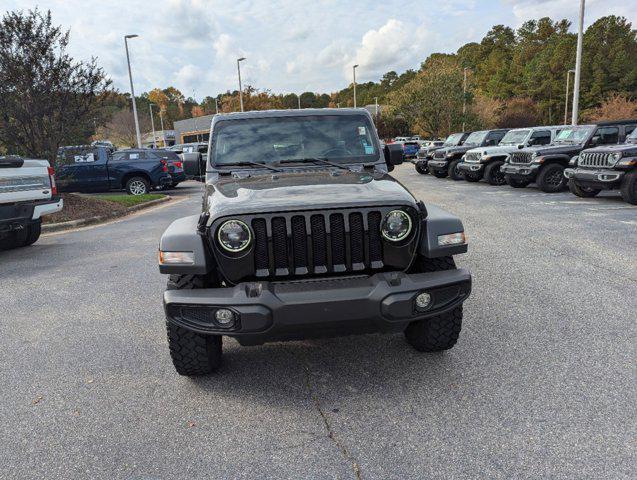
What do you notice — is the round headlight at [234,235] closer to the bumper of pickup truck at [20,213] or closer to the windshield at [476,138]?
the bumper of pickup truck at [20,213]

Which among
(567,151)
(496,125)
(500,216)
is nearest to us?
(500,216)

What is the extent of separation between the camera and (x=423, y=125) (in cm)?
4166

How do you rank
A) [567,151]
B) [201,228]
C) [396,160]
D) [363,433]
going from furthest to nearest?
1. [567,151]
2. [396,160]
3. [201,228]
4. [363,433]

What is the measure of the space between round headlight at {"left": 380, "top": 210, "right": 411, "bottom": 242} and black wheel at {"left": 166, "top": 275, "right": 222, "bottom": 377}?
116 centimetres

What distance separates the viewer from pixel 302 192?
123 inches

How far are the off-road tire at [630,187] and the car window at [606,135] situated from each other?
8.46ft

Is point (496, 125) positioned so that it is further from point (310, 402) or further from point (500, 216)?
point (310, 402)

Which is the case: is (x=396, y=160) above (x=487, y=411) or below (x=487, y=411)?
above

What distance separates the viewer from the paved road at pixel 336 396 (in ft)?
8.02

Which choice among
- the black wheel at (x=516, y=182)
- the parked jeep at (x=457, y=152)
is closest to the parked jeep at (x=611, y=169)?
the black wheel at (x=516, y=182)

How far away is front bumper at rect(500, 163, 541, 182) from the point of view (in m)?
13.2

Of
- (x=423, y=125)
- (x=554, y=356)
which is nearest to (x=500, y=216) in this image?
(x=554, y=356)

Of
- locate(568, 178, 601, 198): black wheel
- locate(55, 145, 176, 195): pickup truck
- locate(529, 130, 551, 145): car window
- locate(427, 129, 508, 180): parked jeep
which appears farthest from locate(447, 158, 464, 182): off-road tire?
locate(55, 145, 176, 195): pickup truck

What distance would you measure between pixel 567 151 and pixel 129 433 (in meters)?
13.2
